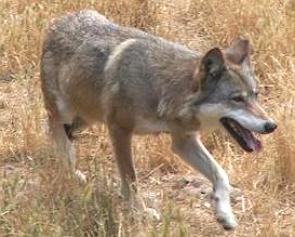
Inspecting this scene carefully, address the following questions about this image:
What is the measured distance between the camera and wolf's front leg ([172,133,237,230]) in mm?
4734

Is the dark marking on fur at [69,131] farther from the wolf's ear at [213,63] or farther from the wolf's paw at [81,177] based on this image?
the wolf's ear at [213,63]

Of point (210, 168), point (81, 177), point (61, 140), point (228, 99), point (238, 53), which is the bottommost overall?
point (61, 140)

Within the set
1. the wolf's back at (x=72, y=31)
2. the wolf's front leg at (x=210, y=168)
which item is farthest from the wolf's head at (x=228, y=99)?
the wolf's back at (x=72, y=31)

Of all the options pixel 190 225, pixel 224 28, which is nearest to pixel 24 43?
pixel 224 28

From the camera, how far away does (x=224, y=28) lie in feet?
24.5

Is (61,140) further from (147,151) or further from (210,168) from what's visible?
(210,168)

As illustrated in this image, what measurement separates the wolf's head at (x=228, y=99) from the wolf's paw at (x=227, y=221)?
1.25 ft

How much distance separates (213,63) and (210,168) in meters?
0.68

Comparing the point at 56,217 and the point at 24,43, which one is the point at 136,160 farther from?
the point at 24,43

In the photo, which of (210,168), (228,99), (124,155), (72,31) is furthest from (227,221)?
(72,31)

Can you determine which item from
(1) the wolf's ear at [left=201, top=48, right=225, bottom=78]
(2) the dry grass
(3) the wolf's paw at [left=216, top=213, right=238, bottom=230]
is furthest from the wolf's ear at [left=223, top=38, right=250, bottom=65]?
(3) the wolf's paw at [left=216, top=213, right=238, bottom=230]

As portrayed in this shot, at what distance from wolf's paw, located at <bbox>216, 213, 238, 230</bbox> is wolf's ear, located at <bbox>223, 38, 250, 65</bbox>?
34.5 inches

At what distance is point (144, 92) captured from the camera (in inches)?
198

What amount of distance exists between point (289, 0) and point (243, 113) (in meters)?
3.43
